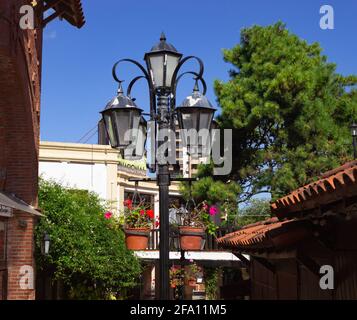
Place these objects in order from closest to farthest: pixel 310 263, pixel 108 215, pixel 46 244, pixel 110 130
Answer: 1. pixel 110 130
2. pixel 310 263
3. pixel 46 244
4. pixel 108 215

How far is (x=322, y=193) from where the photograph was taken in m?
4.18

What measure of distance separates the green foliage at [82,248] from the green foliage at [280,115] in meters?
4.57

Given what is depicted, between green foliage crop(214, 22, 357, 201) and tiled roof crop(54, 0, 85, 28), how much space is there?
22.3ft

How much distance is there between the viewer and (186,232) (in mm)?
7227

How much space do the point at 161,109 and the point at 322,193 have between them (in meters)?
1.77

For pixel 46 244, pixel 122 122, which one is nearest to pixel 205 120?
pixel 122 122

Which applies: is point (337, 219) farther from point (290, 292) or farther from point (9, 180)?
point (9, 180)

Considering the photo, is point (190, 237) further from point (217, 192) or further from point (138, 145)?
point (217, 192)

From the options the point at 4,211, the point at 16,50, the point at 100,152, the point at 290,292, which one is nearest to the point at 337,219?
the point at 290,292

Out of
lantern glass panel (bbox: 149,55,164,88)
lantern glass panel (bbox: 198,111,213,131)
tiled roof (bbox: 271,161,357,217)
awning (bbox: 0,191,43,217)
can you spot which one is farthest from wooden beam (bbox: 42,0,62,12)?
tiled roof (bbox: 271,161,357,217)

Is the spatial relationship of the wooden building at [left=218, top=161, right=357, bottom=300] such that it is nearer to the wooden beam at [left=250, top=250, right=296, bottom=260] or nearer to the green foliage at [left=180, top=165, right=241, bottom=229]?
the wooden beam at [left=250, top=250, right=296, bottom=260]

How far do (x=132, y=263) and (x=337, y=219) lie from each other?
414 inches

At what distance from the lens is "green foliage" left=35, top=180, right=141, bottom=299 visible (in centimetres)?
1380
